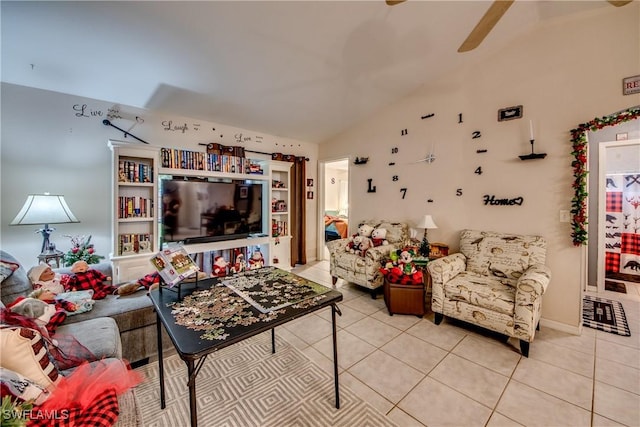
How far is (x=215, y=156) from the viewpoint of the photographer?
136 inches

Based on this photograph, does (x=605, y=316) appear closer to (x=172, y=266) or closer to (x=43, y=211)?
(x=172, y=266)

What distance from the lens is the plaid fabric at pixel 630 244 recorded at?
3.81 m

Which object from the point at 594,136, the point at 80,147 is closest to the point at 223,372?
the point at 80,147

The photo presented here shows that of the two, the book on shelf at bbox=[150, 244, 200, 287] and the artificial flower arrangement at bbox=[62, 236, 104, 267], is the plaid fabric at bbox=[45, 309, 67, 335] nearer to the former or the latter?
the book on shelf at bbox=[150, 244, 200, 287]

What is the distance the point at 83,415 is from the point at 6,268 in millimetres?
1348

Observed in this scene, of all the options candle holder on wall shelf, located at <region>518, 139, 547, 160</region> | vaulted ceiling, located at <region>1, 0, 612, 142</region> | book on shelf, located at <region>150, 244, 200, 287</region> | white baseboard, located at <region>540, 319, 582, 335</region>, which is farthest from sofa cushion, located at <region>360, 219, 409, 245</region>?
book on shelf, located at <region>150, 244, 200, 287</region>

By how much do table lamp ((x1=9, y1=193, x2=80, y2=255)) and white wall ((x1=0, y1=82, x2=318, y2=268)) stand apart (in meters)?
0.25

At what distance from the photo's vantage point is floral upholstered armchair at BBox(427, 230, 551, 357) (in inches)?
81.1

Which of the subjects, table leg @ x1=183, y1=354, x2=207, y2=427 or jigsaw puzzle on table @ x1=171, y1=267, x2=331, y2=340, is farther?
jigsaw puzzle on table @ x1=171, y1=267, x2=331, y2=340

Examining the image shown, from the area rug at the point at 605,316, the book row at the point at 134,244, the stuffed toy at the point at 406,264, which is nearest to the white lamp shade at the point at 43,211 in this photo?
the book row at the point at 134,244

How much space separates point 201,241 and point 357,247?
7.05ft

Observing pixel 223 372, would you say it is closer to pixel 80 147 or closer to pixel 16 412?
pixel 16 412

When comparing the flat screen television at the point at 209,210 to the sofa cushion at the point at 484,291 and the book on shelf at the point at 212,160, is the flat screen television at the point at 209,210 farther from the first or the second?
the sofa cushion at the point at 484,291

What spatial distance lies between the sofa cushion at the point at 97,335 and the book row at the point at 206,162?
6.37 feet
